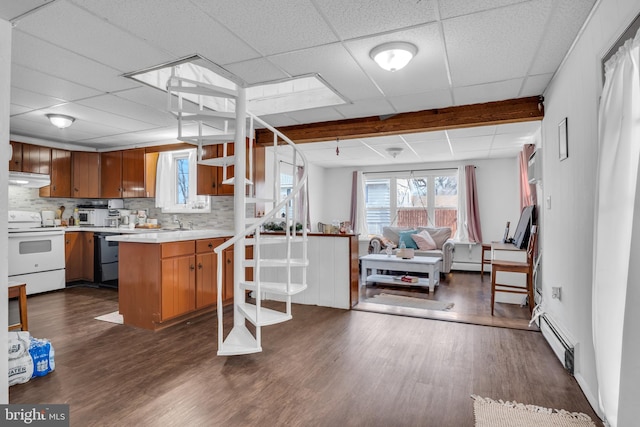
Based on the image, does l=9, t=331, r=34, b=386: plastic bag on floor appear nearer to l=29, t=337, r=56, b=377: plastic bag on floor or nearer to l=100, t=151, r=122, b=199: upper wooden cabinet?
l=29, t=337, r=56, b=377: plastic bag on floor

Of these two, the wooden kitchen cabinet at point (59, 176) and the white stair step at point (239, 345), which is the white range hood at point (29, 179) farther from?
the white stair step at point (239, 345)

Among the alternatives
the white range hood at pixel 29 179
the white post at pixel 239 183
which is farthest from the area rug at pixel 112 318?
the white range hood at pixel 29 179

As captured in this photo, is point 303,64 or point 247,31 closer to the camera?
point 247,31

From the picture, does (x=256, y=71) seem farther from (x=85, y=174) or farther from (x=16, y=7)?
(x=85, y=174)

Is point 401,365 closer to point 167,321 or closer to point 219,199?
point 167,321

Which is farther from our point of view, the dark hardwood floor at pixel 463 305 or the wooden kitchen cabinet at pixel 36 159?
the wooden kitchen cabinet at pixel 36 159

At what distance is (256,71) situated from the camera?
2918 millimetres

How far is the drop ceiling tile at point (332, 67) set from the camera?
2.60 m

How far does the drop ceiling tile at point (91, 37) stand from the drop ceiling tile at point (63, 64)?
101 millimetres

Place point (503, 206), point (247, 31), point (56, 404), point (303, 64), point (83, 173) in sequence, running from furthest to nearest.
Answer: point (503, 206) < point (83, 173) < point (303, 64) < point (247, 31) < point (56, 404)

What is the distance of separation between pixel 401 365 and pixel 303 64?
8.10 feet

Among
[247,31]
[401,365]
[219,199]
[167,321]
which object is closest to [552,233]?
[401,365]

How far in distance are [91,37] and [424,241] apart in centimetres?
599

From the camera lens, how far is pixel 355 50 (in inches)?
101
